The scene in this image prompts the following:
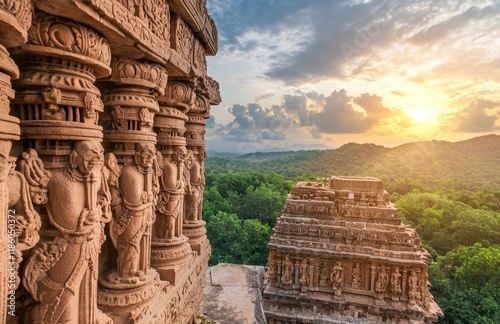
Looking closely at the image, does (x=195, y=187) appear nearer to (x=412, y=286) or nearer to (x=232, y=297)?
(x=232, y=297)

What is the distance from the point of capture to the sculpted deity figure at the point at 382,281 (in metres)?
13.7

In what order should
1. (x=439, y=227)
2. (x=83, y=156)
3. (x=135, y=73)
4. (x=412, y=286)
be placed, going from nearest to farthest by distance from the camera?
(x=83, y=156) < (x=135, y=73) < (x=412, y=286) < (x=439, y=227)

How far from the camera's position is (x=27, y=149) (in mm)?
2490

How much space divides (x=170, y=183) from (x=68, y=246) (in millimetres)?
2201

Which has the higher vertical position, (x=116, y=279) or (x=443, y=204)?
(x=116, y=279)

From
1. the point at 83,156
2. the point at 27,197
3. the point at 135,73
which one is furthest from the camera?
the point at 135,73

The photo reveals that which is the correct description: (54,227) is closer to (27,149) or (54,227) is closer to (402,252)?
(27,149)

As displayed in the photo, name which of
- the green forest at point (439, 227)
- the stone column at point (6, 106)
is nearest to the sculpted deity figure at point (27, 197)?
the stone column at point (6, 106)

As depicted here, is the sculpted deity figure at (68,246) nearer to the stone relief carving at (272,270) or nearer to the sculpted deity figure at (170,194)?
the sculpted deity figure at (170,194)

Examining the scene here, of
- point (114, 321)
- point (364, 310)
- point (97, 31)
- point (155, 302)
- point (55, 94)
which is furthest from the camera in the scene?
point (364, 310)

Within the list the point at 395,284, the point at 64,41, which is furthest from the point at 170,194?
the point at 395,284

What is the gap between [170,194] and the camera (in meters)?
4.75

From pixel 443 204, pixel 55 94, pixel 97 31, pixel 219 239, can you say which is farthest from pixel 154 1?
pixel 443 204

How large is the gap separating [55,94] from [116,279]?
7.94 ft
